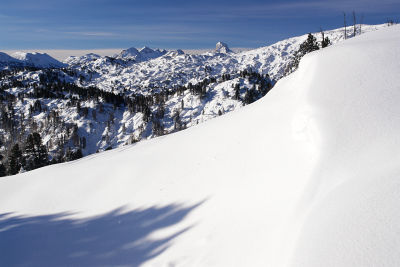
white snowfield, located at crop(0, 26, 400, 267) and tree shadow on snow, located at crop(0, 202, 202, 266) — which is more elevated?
white snowfield, located at crop(0, 26, 400, 267)

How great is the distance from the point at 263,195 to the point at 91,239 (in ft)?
24.6

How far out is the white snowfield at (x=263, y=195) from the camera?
518 centimetres

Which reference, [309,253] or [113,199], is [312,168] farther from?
[113,199]

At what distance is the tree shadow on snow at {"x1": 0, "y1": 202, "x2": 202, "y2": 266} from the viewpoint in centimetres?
849

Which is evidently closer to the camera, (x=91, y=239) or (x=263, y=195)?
(x=263, y=195)

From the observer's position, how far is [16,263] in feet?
28.5

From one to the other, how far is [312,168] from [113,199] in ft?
33.9

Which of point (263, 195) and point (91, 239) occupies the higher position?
point (263, 195)

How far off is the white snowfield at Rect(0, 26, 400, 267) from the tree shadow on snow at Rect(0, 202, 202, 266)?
0.17 feet

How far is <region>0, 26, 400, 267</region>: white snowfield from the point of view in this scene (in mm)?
5176

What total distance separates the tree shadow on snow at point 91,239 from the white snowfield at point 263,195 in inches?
2.1

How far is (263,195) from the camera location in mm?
8156

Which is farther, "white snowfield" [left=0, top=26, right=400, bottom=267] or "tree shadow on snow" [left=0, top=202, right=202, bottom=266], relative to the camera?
"tree shadow on snow" [left=0, top=202, right=202, bottom=266]

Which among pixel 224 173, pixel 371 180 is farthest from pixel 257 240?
pixel 224 173
